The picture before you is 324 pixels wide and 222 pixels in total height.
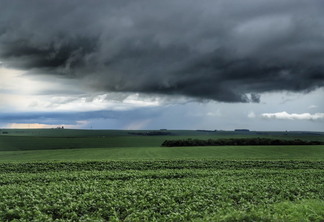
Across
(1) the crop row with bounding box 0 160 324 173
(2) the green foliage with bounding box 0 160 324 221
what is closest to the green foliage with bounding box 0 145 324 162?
(1) the crop row with bounding box 0 160 324 173

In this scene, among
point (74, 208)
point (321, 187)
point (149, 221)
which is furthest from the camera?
point (321, 187)

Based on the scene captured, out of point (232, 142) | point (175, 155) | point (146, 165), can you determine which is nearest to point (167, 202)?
point (146, 165)

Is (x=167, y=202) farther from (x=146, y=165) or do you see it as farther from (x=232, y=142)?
(x=232, y=142)

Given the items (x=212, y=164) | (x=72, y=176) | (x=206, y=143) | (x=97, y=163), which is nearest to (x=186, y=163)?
(x=212, y=164)

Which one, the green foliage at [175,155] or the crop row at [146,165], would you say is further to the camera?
the green foliage at [175,155]

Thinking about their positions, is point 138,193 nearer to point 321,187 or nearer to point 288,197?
point 288,197

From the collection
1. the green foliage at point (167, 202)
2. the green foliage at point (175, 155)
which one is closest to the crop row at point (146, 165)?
the green foliage at point (175, 155)

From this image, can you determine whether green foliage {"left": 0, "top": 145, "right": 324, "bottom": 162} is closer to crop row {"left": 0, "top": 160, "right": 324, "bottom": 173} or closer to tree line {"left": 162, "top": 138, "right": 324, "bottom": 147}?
crop row {"left": 0, "top": 160, "right": 324, "bottom": 173}

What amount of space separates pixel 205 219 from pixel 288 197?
8.51 m

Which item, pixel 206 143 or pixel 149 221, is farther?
pixel 206 143

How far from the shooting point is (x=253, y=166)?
38.6 m

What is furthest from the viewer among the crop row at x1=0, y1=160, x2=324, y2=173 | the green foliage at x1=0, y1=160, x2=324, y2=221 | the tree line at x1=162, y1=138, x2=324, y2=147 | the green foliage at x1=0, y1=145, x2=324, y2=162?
the tree line at x1=162, y1=138, x2=324, y2=147

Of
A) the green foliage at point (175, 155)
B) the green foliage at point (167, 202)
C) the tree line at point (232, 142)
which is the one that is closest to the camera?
the green foliage at point (167, 202)

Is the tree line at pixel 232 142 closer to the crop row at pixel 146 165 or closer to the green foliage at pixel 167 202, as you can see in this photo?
the crop row at pixel 146 165
